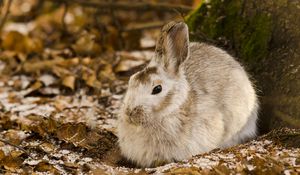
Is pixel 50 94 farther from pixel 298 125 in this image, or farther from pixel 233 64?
pixel 298 125

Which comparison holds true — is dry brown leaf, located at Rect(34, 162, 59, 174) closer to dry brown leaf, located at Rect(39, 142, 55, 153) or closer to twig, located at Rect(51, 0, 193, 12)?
dry brown leaf, located at Rect(39, 142, 55, 153)

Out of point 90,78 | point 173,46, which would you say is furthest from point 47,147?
point 90,78

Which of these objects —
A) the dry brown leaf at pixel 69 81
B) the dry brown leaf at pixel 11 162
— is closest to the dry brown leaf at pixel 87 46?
the dry brown leaf at pixel 69 81

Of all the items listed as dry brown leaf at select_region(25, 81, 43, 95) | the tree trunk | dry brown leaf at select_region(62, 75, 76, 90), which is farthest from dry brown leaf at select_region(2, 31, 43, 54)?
the tree trunk

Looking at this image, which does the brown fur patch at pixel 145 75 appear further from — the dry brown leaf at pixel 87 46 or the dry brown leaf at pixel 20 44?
the dry brown leaf at pixel 20 44

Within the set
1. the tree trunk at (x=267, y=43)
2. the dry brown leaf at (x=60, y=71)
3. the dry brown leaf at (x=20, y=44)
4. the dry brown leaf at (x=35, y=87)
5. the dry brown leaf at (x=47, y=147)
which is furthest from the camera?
the dry brown leaf at (x=20, y=44)

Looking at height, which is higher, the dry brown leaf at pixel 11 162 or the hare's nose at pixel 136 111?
the hare's nose at pixel 136 111

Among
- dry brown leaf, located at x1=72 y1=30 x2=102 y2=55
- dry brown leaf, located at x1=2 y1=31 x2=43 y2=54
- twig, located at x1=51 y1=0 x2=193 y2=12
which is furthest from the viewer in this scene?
twig, located at x1=51 y1=0 x2=193 y2=12

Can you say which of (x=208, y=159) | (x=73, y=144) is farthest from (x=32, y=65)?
(x=208, y=159)
